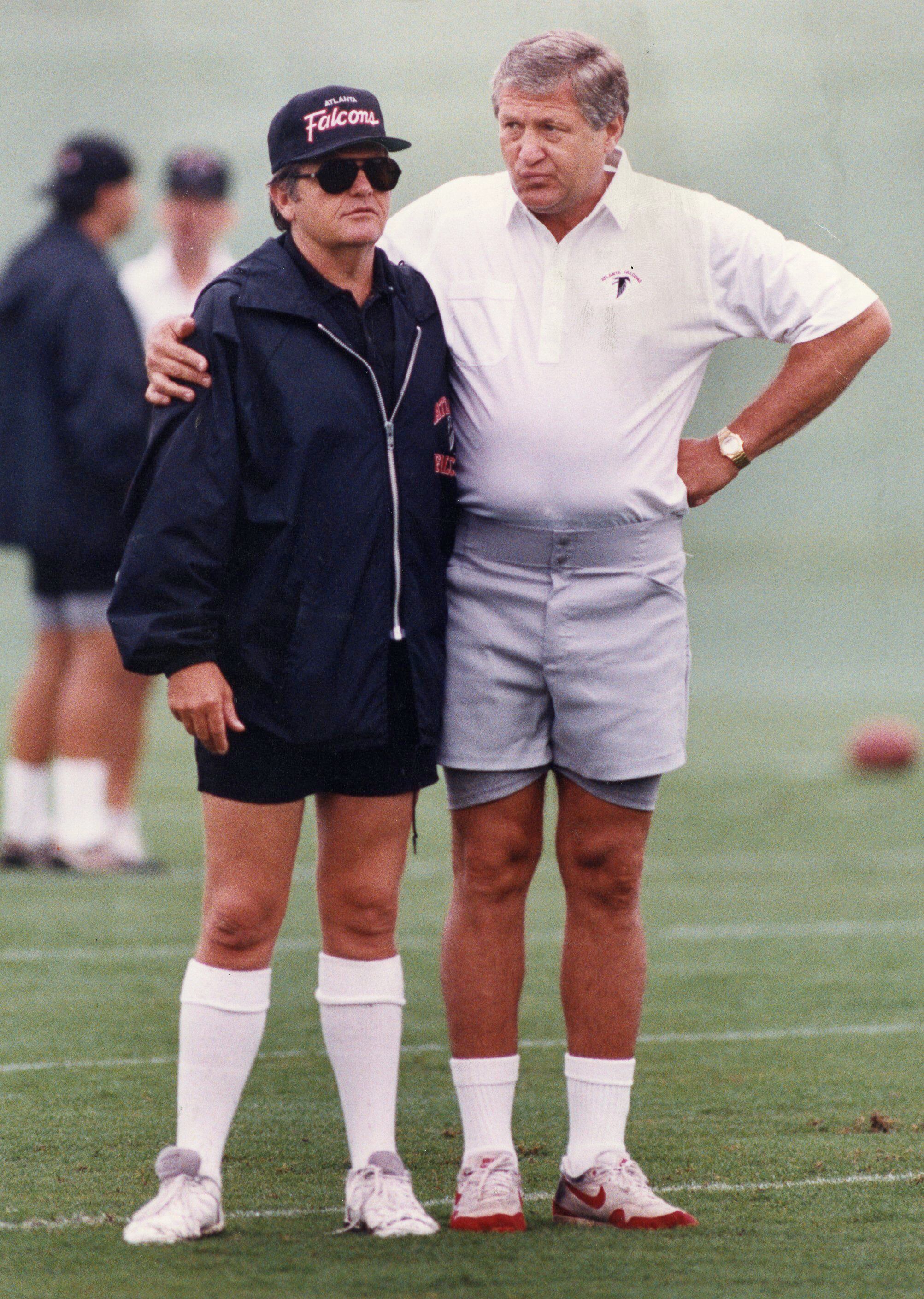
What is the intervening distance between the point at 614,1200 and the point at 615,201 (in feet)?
5.53

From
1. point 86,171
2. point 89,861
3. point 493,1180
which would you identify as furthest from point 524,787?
point 86,171

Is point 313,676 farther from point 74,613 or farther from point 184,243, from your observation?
point 74,613

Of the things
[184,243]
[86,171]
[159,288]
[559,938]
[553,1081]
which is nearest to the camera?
[553,1081]

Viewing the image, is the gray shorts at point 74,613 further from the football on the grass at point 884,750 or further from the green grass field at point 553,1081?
the football on the grass at point 884,750

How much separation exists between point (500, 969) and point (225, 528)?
93cm

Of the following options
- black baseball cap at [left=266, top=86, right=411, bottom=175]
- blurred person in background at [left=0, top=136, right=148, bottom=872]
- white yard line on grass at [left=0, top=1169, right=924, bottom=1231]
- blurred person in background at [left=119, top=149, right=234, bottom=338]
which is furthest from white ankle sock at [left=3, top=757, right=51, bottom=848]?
black baseball cap at [left=266, top=86, right=411, bottom=175]

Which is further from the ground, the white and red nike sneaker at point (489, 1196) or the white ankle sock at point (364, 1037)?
the white ankle sock at point (364, 1037)

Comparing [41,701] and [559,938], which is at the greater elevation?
[41,701]

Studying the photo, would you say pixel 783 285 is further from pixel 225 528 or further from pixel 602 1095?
pixel 602 1095

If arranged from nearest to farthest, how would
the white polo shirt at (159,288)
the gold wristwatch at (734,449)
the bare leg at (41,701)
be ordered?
the gold wristwatch at (734,449), the bare leg at (41,701), the white polo shirt at (159,288)

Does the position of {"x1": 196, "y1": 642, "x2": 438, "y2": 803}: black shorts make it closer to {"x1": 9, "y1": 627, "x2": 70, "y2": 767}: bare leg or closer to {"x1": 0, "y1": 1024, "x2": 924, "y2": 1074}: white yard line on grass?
{"x1": 0, "y1": 1024, "x2": 924, "y2": 1074}: white yard line on grass

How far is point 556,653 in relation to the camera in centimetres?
376

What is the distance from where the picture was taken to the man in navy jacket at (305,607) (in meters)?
3.49

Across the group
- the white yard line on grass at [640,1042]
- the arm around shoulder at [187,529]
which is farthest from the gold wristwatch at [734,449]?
the white yard line on grass at [640,1042]
